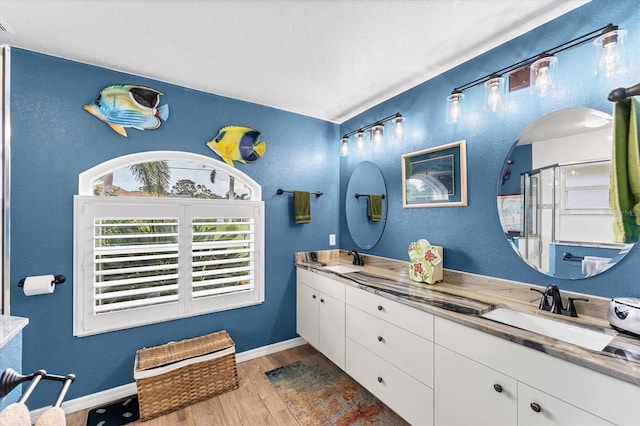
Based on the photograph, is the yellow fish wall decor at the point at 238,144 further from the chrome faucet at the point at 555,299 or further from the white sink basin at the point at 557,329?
the chrome faucet at the point at 555,299

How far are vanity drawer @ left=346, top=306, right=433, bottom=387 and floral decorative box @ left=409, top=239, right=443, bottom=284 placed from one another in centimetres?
48

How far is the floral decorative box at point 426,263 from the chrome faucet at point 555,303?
63 centimetres

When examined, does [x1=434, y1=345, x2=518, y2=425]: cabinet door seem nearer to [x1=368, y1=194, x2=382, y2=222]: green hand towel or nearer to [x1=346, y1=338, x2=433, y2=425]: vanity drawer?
[x1=346, y1=338, x2=433, y2=425]: vanity drawer

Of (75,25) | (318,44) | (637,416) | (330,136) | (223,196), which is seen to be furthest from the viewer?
(330,136)

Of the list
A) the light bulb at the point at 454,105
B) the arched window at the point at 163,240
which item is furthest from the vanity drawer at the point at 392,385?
the light bulb at the point at 454,105

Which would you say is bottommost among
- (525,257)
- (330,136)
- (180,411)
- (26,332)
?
(180,411)

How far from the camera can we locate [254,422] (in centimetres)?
188

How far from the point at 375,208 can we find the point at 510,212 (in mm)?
1222

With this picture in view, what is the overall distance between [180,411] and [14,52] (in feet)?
9.04

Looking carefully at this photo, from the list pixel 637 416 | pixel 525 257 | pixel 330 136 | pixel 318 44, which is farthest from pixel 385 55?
pixel 637 416

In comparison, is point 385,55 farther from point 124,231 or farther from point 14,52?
point 14,52

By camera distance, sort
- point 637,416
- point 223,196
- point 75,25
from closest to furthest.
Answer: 1. point 637,416
2. point 75,25
3. point 223,196

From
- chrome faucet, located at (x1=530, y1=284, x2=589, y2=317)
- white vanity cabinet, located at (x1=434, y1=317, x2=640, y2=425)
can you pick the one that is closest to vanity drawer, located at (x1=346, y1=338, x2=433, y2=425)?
white vanity cabinet, located at (x1=434, y1=317, x2=640, y2=425)

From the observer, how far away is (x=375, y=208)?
9.04 feet
